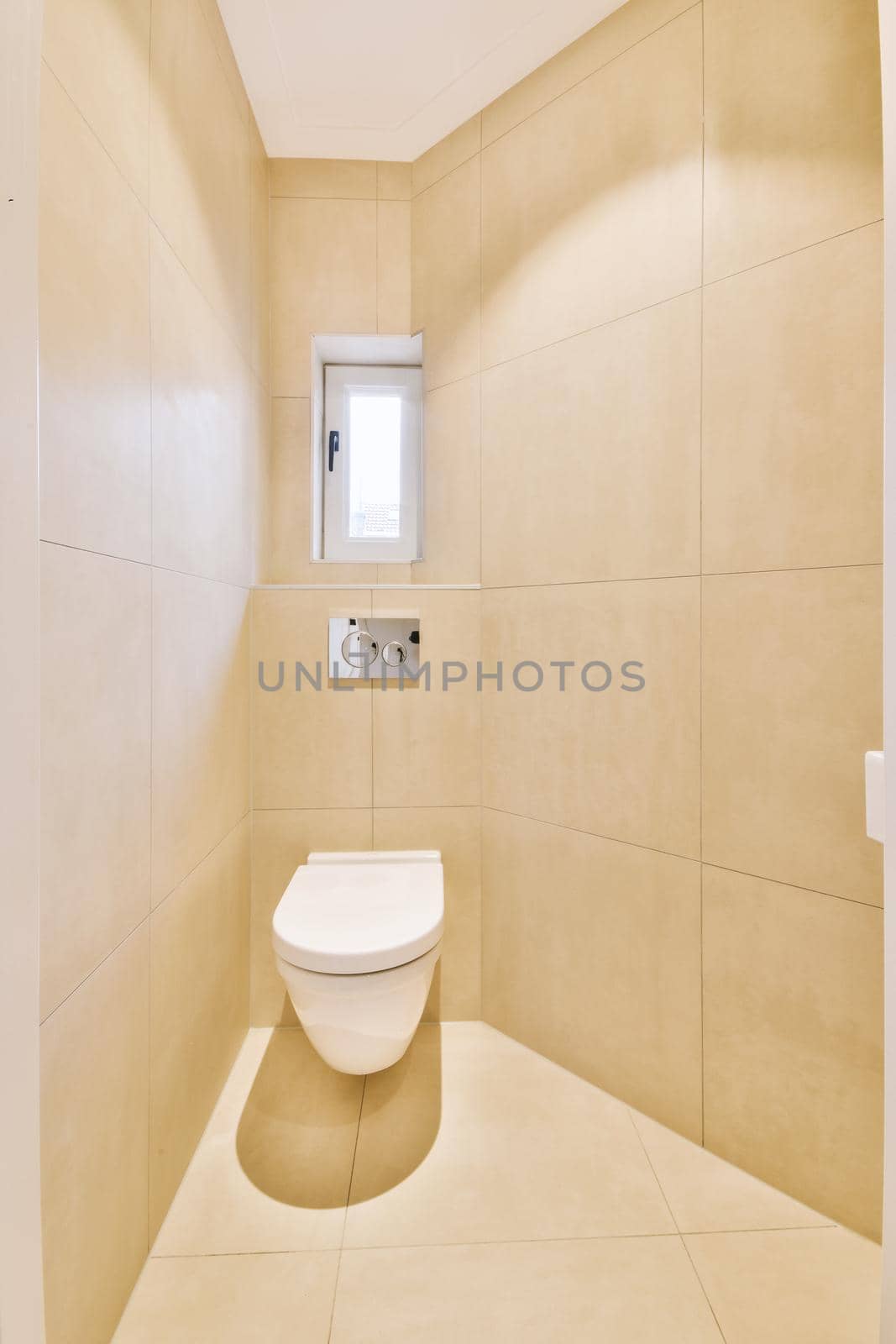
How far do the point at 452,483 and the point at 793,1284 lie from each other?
6.05 ft

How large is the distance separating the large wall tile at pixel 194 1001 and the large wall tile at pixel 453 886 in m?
0.42

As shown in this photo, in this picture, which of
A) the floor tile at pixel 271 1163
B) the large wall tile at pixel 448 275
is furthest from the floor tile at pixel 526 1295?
the large wall tile at pixel 448 275

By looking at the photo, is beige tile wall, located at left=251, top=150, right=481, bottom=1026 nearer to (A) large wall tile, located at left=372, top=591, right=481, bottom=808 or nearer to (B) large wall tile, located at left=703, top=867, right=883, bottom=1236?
(A) large wall tile, located at left=372, top=591, right=481, bottom=808

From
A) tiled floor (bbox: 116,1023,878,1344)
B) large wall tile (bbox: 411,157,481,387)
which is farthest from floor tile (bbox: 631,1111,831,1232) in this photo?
large wall tile (bbox: 411,157,481,387)

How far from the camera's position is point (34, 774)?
50 centimetres

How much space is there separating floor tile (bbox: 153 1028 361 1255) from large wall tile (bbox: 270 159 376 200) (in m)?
2.43

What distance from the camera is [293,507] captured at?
81.7 inches

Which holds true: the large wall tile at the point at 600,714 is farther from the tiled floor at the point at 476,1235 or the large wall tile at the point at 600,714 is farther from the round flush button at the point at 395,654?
the tiled floor at the point at 476,1235

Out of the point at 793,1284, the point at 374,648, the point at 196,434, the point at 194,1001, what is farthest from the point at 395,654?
the point at 793,1284

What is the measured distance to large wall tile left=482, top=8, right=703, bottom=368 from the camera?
1376 millimetres

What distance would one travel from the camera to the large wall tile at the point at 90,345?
32.2 inches

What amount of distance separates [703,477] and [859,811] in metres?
0.71

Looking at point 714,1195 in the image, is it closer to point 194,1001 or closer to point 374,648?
point 194,1001

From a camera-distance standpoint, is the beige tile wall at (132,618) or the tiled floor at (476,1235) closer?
the beige tile wall at (132,618)
